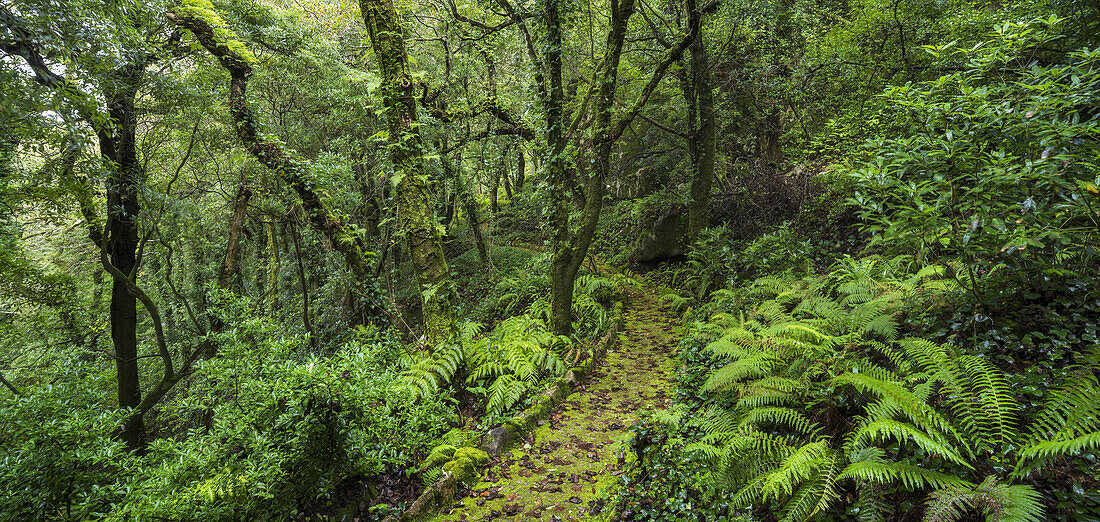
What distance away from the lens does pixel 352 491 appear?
380 cm

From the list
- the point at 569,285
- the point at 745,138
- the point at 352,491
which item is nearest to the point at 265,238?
the point at 569,285

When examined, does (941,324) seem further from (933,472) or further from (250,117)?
(250,117)

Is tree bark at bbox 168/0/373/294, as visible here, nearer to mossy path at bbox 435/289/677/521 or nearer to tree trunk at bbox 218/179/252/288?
tree trunk at bbox 218/179/252/288

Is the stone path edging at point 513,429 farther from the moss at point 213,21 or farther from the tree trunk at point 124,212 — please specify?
the moss at point 213,21

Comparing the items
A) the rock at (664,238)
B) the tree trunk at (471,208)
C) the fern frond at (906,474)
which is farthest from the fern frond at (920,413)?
the tree trunk at (471,208)

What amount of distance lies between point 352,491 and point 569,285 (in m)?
4.19

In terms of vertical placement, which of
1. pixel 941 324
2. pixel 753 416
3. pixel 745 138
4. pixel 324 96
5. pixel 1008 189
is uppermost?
pixel 324 96

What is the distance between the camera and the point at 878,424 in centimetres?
247

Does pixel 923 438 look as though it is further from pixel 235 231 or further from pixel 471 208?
pixel 235 231

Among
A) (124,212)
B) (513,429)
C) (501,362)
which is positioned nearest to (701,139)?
(501,362)

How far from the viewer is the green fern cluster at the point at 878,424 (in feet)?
7.30

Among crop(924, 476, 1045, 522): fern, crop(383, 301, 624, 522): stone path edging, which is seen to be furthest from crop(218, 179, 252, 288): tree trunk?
crop(924, 476, 1045, 522): fern

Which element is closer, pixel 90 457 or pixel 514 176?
pixel 90 457

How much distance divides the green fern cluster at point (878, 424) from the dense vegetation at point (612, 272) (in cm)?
3
